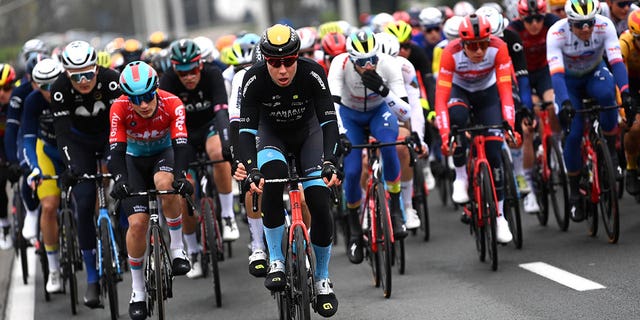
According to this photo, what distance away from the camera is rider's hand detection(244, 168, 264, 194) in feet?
26.0

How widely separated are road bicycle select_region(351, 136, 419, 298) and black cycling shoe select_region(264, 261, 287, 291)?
1466 millimetres

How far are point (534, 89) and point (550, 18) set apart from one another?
1145mm

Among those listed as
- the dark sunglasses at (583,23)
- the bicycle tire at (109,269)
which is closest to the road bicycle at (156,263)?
the bicycle tire at (109,269)

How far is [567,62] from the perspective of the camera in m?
11.5

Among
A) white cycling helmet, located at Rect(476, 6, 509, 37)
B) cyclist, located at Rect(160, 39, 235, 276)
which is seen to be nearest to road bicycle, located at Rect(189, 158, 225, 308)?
cyclist, located at Rect(160, 39, 235, 276)

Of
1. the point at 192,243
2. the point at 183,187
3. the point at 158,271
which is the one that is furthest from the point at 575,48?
the point at 158,271

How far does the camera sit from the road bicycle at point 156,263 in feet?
29.2

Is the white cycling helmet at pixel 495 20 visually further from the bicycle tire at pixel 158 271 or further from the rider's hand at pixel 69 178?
the bicycle tire at pixel 158 271

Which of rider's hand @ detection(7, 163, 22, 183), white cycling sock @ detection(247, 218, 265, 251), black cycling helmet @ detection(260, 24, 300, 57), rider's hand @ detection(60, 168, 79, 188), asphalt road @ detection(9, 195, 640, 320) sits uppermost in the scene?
black cycling helmet @ detection(260, 24, 300, 57)

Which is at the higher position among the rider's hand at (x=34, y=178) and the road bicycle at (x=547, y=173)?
the rider's hand at (x=34, y=178)

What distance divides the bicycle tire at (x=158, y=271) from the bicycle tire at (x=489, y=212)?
287cm

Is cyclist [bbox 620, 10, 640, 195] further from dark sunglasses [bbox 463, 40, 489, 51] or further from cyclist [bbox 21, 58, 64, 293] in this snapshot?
cyclist [bbox 21, 58, 64, 293]

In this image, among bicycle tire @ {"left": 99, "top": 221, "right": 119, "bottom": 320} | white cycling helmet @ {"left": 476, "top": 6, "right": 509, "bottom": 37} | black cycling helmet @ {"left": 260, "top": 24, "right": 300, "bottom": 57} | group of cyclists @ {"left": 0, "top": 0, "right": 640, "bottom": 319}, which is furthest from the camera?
white cycling helmet @ {"left": 476, "top": 6, "right": 509, "bottom": 37}

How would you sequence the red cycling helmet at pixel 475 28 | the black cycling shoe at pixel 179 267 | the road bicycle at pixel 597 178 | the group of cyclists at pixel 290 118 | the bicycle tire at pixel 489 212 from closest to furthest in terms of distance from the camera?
the group of cyclists at pixel 290 118 → the black cycling shoe at pixel 179 267 → the bicycle tire at pixel 489 212 → the road bicycle at pixel 597 178 → the red cycling helmet at pixel 475 28
